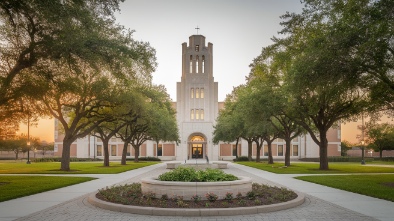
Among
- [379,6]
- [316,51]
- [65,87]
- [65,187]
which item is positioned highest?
[379,6]

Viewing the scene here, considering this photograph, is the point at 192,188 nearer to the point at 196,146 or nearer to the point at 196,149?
the point at 196,149

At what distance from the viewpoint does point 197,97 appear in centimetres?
7838

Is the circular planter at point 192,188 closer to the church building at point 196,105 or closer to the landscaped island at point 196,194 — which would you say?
the landscaped island at point 196,194

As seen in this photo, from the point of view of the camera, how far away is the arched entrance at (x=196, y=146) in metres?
79.2

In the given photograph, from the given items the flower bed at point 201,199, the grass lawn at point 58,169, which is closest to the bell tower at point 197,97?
the grass lawn at point 58,169

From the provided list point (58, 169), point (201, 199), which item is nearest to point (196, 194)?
point (201, 199)

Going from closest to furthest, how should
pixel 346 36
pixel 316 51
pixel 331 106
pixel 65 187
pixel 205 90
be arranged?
pixel 346 36 < pixel 316 51 < pixel 65 187 < pixel 331 106 < pixel 205 90

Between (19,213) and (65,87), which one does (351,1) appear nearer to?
(65,87)

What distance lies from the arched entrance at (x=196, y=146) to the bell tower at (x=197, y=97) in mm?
144

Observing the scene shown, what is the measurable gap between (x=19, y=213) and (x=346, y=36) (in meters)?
14.4

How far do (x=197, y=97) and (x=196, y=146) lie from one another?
10.4 metres

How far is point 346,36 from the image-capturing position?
16.8m

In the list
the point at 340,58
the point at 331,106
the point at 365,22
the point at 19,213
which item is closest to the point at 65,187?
the point at 19,213

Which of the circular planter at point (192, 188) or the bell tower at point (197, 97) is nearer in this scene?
the circular planter at point (192, 188)
